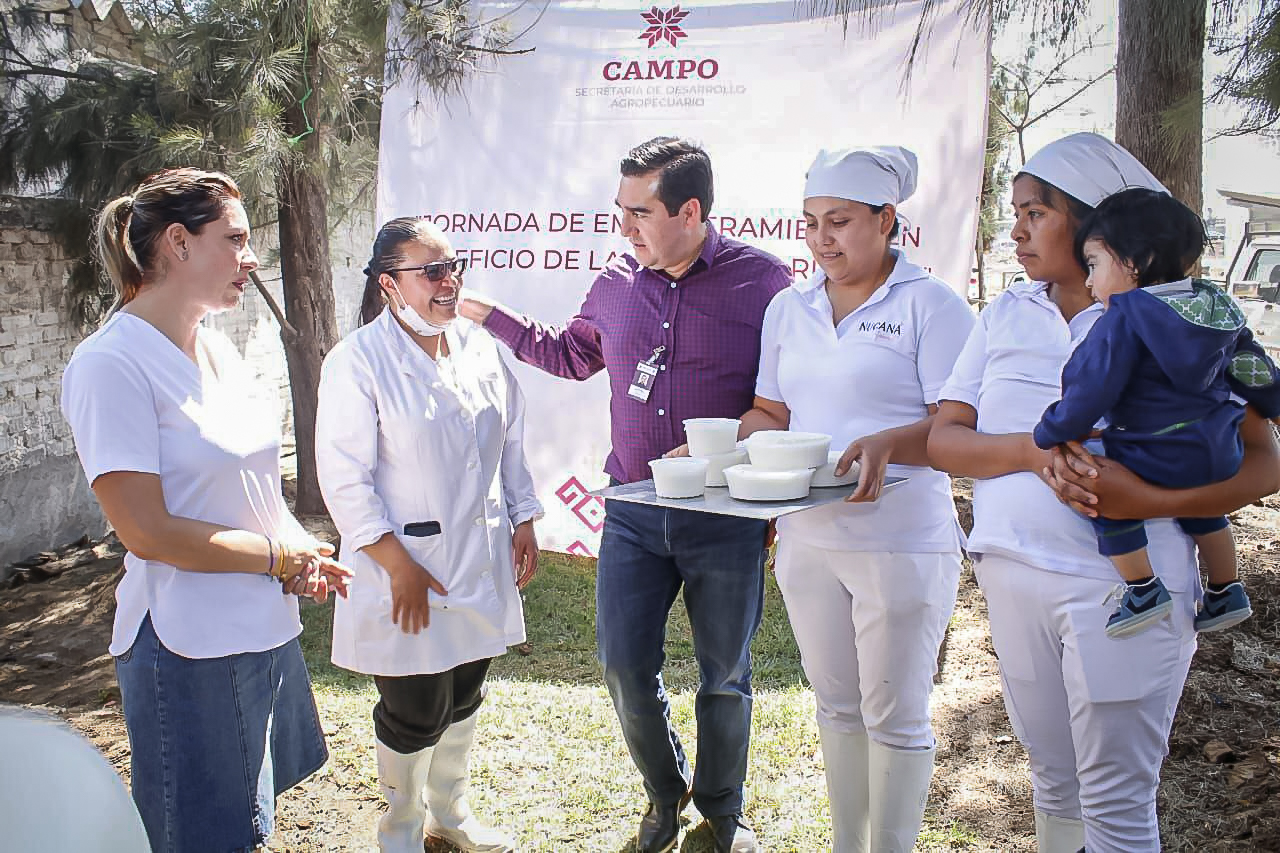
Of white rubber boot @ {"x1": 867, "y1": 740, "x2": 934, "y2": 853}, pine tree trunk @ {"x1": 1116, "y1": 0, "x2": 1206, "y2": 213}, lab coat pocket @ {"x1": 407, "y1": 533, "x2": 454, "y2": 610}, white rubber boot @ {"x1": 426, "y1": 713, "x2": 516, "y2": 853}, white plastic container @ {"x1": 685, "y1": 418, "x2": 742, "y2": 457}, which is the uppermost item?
pine tree trunk @ {"x1": 1116, "y1": 0, "x2": 1206, "y2": 213}

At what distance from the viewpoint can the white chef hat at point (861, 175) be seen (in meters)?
2.57

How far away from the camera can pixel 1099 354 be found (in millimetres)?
1949

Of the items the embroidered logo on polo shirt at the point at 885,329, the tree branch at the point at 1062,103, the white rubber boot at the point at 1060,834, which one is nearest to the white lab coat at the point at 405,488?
the embroidered logo on polo shirt at the point at 885,329

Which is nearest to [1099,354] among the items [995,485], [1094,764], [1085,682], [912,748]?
[995,485]

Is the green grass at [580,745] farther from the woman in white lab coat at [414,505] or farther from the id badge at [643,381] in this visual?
the id badge at [643,381]

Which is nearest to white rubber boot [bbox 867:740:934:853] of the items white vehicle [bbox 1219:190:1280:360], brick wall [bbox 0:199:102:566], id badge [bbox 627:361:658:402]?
id badge [bbox 627:361:658:402]

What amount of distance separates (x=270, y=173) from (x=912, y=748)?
4.83 metres

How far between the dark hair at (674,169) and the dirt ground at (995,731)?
7.19 feet

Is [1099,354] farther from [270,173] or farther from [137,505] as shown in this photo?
[270,173]

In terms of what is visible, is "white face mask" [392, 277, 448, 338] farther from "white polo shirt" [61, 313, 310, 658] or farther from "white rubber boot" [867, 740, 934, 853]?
"white rubber boot" [867, 740, 934, 853]

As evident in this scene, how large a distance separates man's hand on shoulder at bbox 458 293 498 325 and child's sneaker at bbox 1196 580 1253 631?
7.27 ft

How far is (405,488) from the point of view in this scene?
9.12 ft

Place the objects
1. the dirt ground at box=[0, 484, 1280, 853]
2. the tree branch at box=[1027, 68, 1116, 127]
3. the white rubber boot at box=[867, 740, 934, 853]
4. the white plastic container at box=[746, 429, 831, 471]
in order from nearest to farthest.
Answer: the white plastic container at box=[746, 429, 831, 471]
the white rubber boot at box=[867, 740, 934, 853]
the dirt ground at box=[0, 484, 1280, 853]
the tree branch at box=[1027, 68, 1116, 127]

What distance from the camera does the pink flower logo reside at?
17.2 feet
